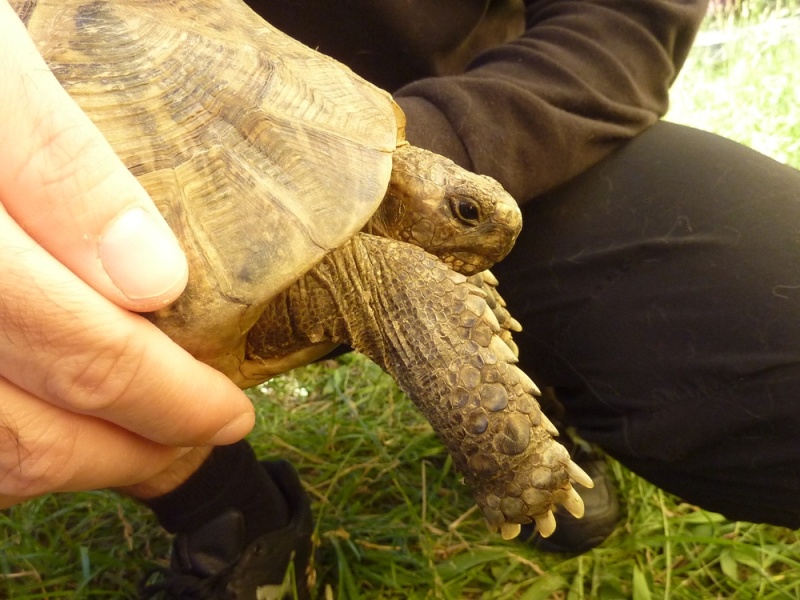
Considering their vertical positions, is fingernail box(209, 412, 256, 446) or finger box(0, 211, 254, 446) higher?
finger box(0, 211, 254, 446)

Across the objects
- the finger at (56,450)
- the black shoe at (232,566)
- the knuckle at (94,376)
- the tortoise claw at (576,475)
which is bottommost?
the black shoe at (232,566)

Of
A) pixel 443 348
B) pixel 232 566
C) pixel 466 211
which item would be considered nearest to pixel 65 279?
pixel 443 348

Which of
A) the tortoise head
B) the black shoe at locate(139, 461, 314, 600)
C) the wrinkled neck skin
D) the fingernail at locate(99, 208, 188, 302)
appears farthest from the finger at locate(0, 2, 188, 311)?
the black shoe at locate(139, 461, 314, 600)

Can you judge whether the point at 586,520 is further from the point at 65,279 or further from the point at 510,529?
the point at 65,279

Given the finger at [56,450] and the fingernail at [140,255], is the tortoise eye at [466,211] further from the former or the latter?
the finger at [56,450]

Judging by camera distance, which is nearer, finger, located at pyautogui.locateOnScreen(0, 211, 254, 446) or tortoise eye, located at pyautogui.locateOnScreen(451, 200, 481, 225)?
finger, located at pyautogui.locateOnScreen(0, 211, 254, 446)

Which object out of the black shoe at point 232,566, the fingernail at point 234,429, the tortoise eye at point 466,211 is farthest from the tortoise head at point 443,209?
the black shoe at point 232,566

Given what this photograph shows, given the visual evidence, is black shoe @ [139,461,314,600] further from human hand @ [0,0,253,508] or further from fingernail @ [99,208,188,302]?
fingernail @ [99,208,188,302]
